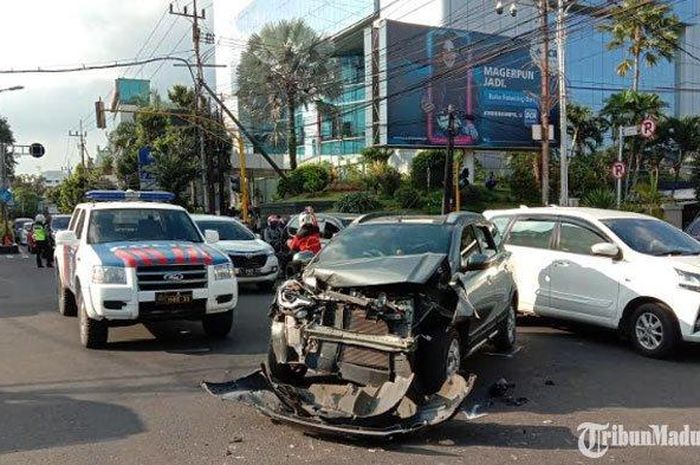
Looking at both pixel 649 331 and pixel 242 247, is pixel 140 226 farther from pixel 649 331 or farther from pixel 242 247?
pixel 649 331

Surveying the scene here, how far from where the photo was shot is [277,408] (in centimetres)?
543

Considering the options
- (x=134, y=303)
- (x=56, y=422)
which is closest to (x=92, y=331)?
(x=134, y=303)

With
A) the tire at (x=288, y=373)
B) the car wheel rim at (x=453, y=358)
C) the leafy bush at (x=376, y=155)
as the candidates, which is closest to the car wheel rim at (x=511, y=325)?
the car wheel rim at (x=453, y=358)

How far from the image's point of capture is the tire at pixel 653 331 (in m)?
7.85

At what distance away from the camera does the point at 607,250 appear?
844cm

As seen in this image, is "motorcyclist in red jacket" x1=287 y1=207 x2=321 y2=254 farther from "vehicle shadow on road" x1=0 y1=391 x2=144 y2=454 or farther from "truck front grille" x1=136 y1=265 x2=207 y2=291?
"vehicle shadow on road" x1=0 y1=391 x2=144 y2=454

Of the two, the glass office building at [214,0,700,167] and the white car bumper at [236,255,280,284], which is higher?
the glass office building at [214,0,700,167]

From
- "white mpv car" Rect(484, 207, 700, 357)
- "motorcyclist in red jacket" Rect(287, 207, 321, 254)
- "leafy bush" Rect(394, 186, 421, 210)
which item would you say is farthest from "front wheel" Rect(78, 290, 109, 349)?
"leafy bush" Rect(394, 186, 421, 210)

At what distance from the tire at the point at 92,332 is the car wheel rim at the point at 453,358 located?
451cm

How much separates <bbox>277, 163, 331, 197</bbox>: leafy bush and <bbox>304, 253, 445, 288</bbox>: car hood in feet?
114

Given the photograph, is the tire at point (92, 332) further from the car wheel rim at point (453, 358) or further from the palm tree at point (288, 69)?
the palm tree at point (288, 69)

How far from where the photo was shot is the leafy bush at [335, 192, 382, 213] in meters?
33.1

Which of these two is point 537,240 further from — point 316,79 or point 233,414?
point 316,79

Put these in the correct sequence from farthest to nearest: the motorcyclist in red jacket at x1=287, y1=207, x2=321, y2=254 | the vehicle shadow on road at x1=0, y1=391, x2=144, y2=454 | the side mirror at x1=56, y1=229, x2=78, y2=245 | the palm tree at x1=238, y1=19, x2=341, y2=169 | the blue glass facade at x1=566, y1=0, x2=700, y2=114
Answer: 1. the blue glass facade at x1=566, y1=0, x2=700, y2=114
2. the palm tree at x1=238, y1=19, x2=341, y2=169
3. the motorcyclist in red jacket at x1=287, y1=207, x2=321, y2=254
4. the side mirror at x1=56, y1=229, x2=78, y2=245
5. the vehicle shadow on road at x1=0, y1=391, x2=144, y2=454
